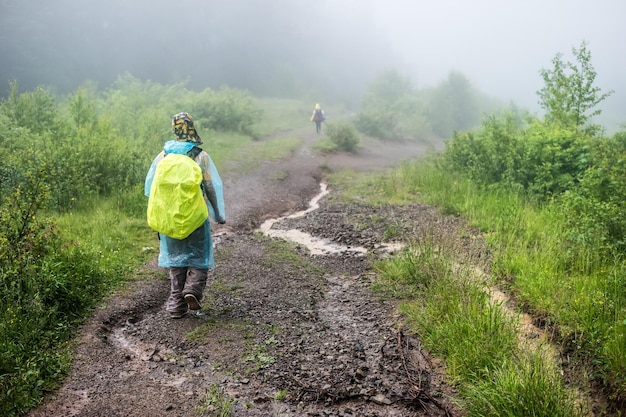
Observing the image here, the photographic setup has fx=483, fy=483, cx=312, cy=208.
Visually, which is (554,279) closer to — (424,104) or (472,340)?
(472,340)

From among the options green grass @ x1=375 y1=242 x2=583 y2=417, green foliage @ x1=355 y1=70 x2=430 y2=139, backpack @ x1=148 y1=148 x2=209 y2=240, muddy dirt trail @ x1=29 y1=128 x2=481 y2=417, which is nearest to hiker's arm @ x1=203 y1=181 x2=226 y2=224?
backpack @ x1=148 y1=148 x2=209 y2=240

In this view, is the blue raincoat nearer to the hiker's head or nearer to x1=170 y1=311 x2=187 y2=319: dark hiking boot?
the hiker's head

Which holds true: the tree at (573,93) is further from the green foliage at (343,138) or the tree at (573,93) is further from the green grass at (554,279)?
the green foliage at (343,138)

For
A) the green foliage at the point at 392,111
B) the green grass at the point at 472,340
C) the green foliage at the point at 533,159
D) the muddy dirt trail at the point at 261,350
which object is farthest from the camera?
the green foliage at the point at 392,111

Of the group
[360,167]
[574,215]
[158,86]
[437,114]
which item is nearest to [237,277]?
[574,215]

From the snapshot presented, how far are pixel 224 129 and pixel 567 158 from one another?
51.2 feet

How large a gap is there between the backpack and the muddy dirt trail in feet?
3.56

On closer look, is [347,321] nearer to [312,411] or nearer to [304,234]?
[312,411]

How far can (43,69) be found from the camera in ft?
118

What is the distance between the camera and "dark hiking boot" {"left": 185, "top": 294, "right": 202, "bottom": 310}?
5.31m

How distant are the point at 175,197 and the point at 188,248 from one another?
67 centimetres

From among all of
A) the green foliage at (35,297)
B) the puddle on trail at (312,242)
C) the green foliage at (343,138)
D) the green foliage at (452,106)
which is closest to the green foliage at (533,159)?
the puddle on trail at (312,242)

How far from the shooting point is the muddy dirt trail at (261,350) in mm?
3949

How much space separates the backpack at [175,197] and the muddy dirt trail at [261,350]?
1086 mm
